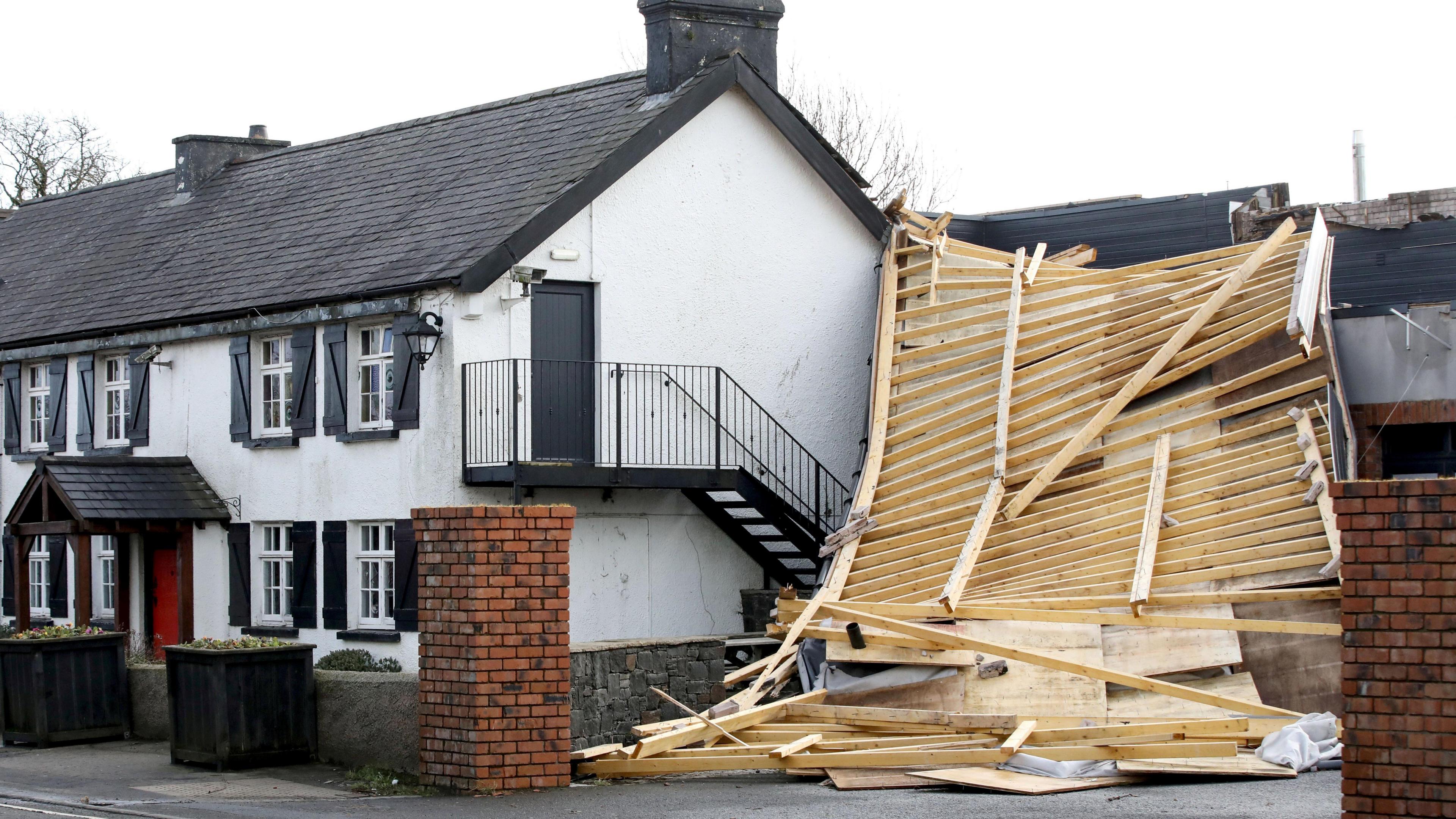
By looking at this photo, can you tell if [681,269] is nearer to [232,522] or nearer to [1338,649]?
[232,522]

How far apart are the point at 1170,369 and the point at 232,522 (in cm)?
1067

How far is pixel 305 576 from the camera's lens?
61.4ft

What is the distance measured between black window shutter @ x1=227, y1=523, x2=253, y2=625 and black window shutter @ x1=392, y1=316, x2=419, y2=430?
127 inches

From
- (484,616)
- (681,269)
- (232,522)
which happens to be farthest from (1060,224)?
(484,616)

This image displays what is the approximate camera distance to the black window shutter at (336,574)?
18219mm

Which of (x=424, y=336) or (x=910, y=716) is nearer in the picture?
(x=910, y=716)

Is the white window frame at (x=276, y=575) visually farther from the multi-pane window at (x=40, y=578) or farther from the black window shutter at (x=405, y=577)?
the multi-pane window at (x=40, y=578)

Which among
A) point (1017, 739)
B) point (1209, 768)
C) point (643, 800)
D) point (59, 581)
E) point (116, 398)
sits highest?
point (116, 398)

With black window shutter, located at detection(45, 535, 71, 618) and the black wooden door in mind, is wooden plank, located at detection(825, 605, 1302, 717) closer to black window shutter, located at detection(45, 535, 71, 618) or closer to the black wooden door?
the black wooden door

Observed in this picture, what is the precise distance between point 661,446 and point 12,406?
10.3m

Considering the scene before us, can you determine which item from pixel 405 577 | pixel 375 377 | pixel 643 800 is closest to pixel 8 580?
pixel 375 377

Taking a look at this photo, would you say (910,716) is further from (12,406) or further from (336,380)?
(12,406)

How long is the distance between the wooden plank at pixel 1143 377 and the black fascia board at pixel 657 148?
5.05m

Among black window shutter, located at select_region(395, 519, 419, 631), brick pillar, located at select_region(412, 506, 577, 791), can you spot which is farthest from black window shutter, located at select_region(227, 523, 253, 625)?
brick pillar, located at select_region(412, 506, 577, 791)
